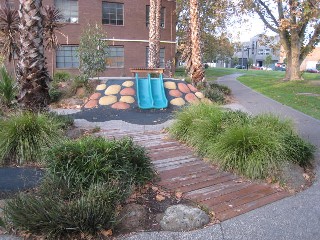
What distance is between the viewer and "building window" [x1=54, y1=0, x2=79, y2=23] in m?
26.8

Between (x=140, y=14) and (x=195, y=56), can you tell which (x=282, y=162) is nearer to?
(x=195, y=56)

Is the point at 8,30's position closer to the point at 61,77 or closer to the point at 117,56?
the point at 61,77

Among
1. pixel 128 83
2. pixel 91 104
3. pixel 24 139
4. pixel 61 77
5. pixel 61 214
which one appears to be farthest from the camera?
pixel 61 77

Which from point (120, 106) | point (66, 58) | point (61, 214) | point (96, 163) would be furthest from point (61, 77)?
point (61, 214)

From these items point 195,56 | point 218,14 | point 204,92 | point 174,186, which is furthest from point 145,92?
point 218,14

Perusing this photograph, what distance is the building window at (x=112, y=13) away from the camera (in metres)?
28.3

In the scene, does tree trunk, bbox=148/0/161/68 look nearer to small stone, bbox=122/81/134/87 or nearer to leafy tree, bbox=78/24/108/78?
leafy tree, bbox=78/24/108/78

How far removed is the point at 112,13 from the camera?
28.6 m

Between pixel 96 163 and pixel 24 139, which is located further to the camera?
pixel 24 139

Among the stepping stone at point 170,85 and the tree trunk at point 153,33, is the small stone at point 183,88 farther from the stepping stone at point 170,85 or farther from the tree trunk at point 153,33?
the tree trunk at point 153,33

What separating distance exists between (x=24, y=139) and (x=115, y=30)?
24.0 meters

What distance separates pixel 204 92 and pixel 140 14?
16567mm

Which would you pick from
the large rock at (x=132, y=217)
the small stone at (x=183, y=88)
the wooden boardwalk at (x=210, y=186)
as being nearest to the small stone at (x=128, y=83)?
the small stone at (x=183, y=88)

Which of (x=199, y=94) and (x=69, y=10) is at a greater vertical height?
(x=69, y=10)
